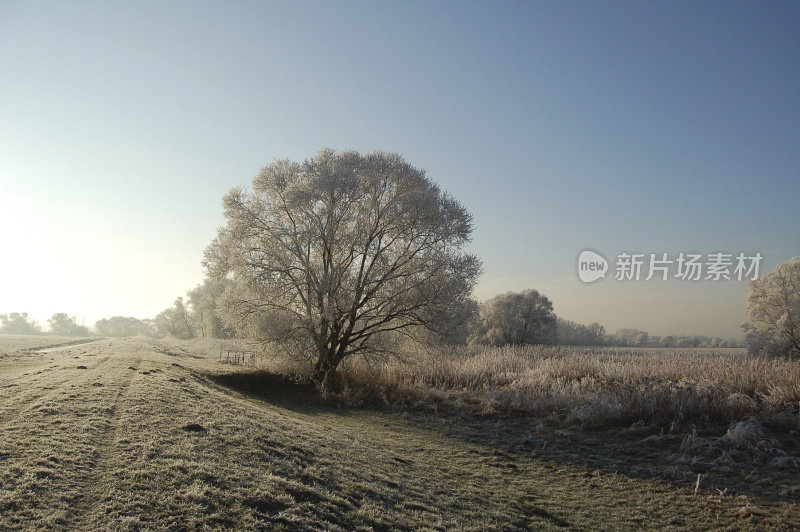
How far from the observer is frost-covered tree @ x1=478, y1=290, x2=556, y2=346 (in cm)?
5972

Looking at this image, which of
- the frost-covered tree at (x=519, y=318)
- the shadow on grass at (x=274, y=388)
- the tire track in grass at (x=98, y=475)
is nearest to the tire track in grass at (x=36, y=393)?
the tire track in grass at (x=98, y=475)

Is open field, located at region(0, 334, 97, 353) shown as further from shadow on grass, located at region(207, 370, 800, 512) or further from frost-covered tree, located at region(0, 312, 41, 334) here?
frost-covered tree, located at region(0, 312, 41, 334)

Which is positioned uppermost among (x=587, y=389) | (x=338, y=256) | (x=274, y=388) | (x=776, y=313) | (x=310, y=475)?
(x=776, y=313)

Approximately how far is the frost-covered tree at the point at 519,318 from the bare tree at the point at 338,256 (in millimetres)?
40608

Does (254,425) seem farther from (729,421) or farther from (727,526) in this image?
(729,421)

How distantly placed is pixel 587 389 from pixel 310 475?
1309 cm

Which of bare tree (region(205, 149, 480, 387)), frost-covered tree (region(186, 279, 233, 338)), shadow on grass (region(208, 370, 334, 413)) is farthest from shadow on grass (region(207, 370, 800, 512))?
frost-covered tree (region(186, 279, 233, 338))

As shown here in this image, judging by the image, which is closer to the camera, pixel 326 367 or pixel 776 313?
pixel 326 367

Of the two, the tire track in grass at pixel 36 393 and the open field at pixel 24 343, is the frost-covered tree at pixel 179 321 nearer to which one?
the open field at pixel 24 343

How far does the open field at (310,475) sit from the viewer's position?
17.2 feet

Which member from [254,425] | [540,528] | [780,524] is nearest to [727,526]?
[780,524]

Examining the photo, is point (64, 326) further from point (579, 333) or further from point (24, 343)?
point (579, 333)

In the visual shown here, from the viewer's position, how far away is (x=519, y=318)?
6006 centimetres

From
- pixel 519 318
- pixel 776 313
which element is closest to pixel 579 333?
pixel 519 318
